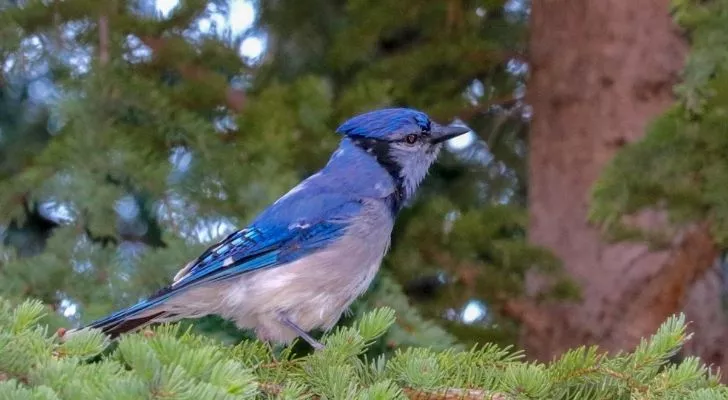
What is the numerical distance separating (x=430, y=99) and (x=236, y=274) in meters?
0.94

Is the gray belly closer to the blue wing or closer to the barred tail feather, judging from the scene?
the blue wing

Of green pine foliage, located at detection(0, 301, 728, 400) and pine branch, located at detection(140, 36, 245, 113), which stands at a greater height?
pine branch, located at detection(140, 36, 245, 113)

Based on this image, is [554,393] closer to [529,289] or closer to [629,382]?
[629,382]

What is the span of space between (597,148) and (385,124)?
0.70 metres

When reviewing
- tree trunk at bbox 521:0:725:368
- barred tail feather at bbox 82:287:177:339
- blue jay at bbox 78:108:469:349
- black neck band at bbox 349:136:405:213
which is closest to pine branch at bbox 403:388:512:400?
blue jay at bbox 78:108:469:349

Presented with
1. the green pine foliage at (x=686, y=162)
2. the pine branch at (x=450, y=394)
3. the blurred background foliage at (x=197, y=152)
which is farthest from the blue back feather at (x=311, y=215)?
the pine branch at (x=450, y=394)

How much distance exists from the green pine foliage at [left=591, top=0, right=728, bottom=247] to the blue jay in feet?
1.52

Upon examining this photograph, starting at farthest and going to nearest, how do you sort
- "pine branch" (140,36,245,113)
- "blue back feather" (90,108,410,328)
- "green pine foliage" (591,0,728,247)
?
1. "pine branch" (140,36,245,113)
2. "blue back feather" (90,108,410,328)
3. "green pine foliage" (591,0,728,247)

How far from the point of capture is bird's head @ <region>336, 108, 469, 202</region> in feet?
7.28

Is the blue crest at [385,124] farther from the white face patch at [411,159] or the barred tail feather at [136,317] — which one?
the barred tail feather at [136,317]

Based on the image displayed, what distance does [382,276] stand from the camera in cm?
233

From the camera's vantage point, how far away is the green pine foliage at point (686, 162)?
1.87 m

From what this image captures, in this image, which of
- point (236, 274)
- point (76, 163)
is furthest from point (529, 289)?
point (76, 163)

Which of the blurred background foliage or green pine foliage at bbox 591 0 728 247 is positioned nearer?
green pine foliage at bbox 591 0 728 247
